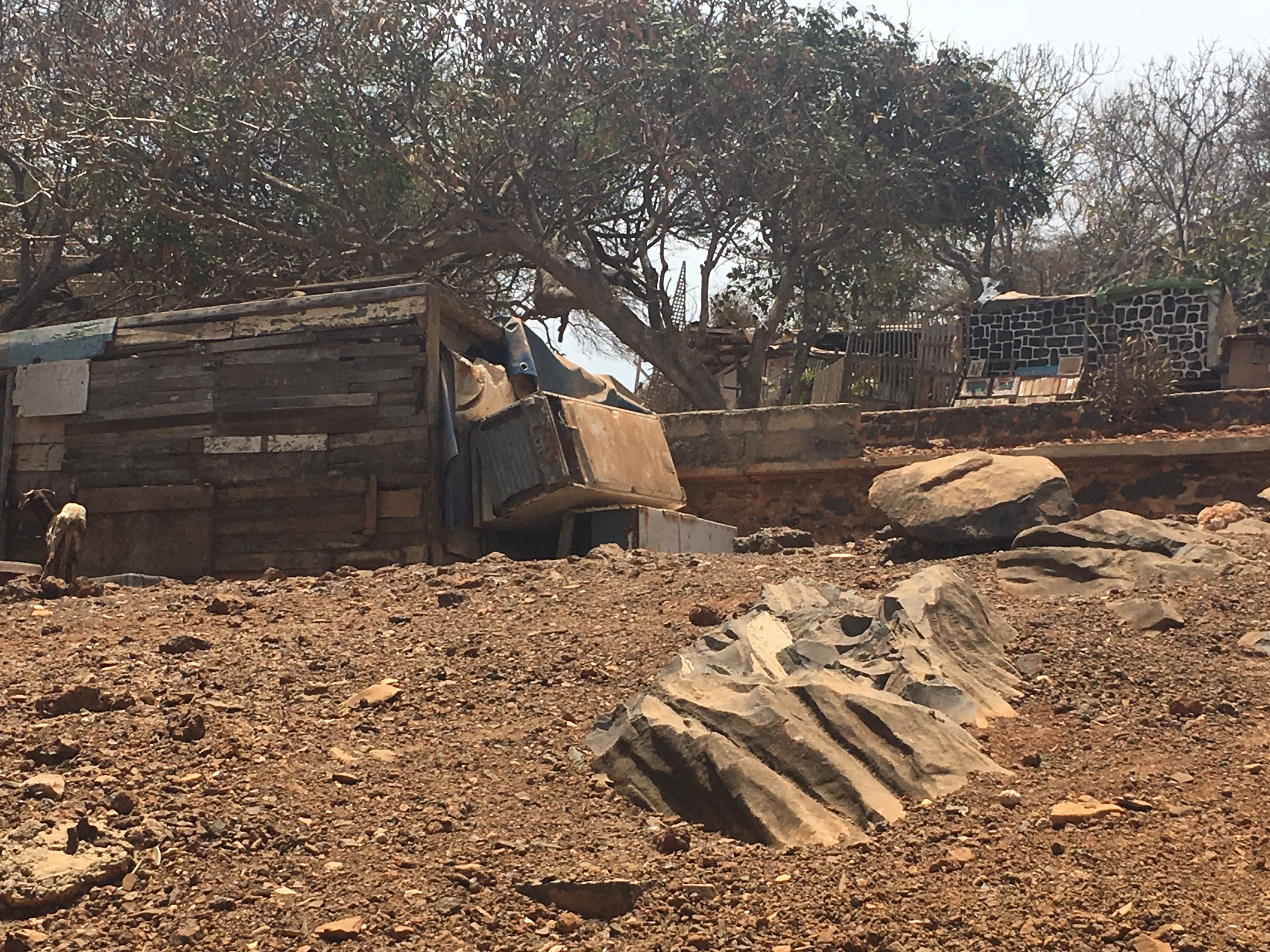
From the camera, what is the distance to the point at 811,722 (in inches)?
158

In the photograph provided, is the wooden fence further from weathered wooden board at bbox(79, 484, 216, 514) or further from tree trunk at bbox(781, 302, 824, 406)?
weathered wooden board at bbox(79, 484, 216, 514)

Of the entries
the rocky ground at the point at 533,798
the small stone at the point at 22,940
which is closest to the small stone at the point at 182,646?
the rocky ground at the point at 533,798

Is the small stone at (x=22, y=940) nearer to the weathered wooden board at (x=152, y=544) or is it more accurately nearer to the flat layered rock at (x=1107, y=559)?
Result: the flat layered rock at (x=1107, y=559)

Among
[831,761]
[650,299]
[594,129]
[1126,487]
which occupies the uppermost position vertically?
[594,129]

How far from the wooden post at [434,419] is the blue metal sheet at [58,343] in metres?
2.86

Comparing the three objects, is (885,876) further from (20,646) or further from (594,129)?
(594,129)

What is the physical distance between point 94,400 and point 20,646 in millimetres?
6195

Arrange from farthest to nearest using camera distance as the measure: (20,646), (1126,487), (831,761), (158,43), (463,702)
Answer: (158,43) < (1126,487) < (20,646) < (463,702) < (831,761)

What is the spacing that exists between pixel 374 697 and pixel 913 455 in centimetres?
868

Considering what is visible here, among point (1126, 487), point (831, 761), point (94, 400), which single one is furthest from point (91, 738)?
point (1126, 487)

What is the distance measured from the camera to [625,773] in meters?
3.94

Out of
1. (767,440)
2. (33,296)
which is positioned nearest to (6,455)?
(767,440)

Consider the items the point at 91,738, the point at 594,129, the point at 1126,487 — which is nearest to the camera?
the point at 91,738

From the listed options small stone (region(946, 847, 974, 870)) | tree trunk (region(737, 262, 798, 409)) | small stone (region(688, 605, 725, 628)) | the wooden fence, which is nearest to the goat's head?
small stone (region(688, 605, 725, 628))
